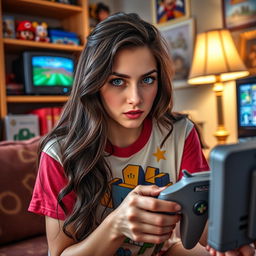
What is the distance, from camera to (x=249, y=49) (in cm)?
230

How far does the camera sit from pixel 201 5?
262 cm

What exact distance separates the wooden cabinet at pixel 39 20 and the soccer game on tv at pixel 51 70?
10 centimetres

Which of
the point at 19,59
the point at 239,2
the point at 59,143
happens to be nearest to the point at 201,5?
the point at 239,2

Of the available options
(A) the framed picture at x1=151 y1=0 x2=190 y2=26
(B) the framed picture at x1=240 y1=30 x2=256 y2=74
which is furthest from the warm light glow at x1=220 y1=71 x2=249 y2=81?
(A) the framed picture at x1=151 y1=0 x2=190 y2=26

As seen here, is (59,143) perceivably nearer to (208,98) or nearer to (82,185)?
(82,185)

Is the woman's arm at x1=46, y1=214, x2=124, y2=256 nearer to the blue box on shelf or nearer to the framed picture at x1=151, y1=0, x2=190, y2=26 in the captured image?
the blue box on shelf

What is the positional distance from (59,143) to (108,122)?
0.46ft

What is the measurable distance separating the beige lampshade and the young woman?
3.99ft

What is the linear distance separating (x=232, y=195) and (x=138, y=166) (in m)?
0.46

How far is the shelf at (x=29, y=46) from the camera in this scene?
245 cm

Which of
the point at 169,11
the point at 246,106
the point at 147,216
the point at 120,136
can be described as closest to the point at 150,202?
the point at 147,216

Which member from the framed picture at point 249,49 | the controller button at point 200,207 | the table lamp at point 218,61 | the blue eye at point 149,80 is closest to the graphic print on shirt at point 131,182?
the blue eye at point 149,80

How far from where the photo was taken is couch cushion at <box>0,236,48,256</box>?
1.14 metres

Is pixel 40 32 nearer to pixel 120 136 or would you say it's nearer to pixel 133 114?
pixel 120 136
